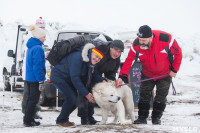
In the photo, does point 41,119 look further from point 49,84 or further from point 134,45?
point 134,45

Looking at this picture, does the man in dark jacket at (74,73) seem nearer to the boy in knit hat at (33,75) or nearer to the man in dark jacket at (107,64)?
the man in dark jacket at (107,64)

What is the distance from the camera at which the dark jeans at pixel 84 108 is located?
496 centimetres

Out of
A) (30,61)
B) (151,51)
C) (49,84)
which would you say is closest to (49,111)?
(49,84)

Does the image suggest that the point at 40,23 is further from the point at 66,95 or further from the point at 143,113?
the point at 143,113

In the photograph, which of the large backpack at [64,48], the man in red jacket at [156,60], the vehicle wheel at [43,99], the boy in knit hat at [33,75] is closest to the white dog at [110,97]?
the man in red jacket at [156,60]

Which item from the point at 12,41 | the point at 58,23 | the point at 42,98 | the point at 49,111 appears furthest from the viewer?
the point at 58,23

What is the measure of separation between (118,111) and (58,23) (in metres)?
30.1

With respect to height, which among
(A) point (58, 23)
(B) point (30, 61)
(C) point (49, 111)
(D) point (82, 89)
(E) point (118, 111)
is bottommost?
(C) point (49, 111)

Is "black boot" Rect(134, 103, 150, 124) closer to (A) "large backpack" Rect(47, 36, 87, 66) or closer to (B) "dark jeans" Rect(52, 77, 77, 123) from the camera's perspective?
(B) "dark jeans" Rect(52, 77, 77, 123)

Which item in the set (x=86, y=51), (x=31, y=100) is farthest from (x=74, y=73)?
(x=31, y=100)

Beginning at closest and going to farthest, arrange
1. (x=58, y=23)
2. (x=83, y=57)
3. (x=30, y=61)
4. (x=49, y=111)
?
(x=83, y=57), (x=30, y=61), (x=49, y=111), (x=58, y=23)

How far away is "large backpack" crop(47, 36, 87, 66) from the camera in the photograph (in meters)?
4.46

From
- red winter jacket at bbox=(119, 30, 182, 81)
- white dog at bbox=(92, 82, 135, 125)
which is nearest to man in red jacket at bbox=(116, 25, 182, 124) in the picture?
red winter jacket at bbox=(119, 30, 182, 81)

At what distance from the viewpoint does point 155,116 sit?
204 inches
